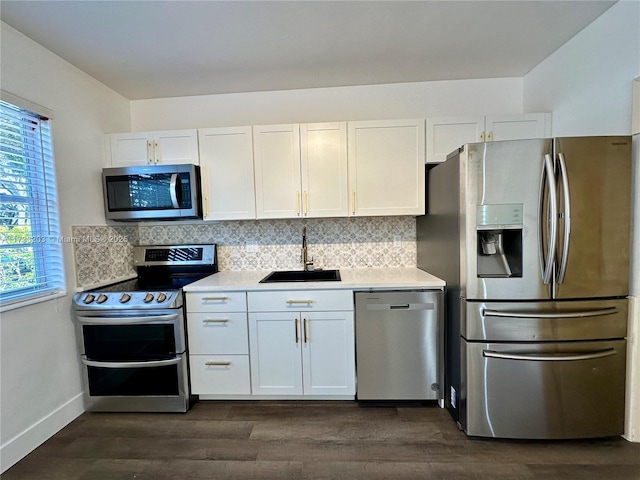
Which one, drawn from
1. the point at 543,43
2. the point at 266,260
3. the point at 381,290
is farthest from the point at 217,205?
the point at 543,43

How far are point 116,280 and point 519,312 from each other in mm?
3064

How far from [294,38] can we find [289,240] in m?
1.60

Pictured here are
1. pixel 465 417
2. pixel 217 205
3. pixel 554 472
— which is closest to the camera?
pixel 554 472

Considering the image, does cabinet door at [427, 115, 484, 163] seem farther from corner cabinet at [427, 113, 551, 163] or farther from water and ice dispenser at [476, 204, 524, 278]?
water and ice dispenser at [476, 204, 524, 278]

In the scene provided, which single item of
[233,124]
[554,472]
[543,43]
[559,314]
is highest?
[543,43]

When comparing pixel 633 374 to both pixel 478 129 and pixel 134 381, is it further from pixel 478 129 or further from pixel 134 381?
pixel 134 381

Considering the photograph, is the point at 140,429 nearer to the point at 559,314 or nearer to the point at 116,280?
the point at 116,280

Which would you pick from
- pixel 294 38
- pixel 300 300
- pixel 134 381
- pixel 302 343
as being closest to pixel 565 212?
pixel 300 300

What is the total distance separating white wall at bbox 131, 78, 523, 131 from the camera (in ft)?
8.68

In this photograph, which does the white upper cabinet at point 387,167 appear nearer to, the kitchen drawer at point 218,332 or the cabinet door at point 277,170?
the cabinet door at point 277,170

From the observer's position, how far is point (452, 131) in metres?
2.34

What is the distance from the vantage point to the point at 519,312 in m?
1.75

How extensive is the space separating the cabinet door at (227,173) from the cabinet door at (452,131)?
1490 mm

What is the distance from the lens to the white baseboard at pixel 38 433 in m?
1.69
